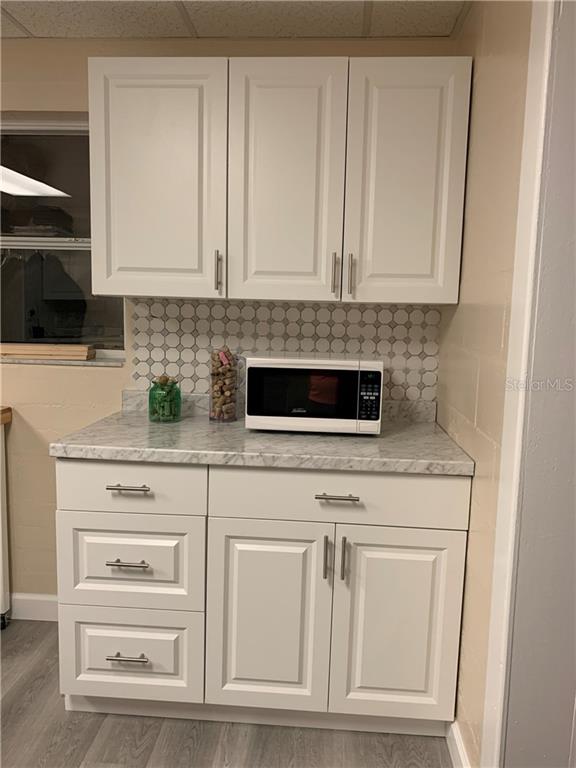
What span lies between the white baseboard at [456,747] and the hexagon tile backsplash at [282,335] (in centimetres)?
113

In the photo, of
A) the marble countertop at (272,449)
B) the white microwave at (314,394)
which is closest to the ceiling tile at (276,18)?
the white microwave at (314,394)

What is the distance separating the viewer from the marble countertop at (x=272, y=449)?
66.0 inches

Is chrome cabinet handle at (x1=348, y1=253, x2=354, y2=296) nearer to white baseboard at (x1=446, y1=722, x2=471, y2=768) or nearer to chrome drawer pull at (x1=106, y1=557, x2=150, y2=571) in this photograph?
chrome drawer pull at (x1=106, y1=557, x2=150, y2=571)

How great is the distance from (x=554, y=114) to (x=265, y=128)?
1.00 meters

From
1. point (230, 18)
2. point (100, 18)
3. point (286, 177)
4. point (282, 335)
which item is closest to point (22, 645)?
point (282, 335)

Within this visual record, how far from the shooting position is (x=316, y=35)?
82.0 inches

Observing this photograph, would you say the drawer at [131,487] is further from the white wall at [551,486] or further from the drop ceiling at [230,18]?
the drop ceiling at [230,18]

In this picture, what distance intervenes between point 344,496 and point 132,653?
853 millimetres

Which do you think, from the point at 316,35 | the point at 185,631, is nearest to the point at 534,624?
the point at 185,631

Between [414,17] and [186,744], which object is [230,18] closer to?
[414,17]

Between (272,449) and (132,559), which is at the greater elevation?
(272,449)

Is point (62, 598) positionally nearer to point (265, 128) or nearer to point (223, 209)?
point (223, 209)

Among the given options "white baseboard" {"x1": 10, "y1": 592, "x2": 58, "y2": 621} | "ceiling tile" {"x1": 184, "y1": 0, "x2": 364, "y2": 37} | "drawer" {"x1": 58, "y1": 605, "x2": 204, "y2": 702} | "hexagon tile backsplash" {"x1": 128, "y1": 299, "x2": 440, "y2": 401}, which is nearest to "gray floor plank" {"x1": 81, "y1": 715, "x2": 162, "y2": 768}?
"drawer" {"x1": 58, "y1": 605, "x2": 204, "y2": 702}

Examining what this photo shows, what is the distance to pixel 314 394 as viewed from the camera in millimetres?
1932
